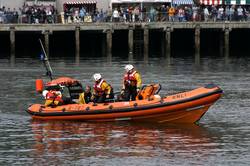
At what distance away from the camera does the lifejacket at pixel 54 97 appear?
31203mm

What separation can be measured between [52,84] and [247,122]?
6687 mm

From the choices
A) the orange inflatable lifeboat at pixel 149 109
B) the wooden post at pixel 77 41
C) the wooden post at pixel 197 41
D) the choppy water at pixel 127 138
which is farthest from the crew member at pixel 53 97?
the wooden post at pixel 197 41

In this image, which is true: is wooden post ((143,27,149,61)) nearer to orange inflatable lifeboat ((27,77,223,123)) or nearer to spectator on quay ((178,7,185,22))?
spectator on quay ((178,7,185,22))

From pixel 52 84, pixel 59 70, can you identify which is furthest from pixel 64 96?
pixel 59 70

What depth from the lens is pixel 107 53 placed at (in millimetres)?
61656

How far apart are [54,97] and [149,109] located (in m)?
3.57

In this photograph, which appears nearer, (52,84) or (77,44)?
(52,84)

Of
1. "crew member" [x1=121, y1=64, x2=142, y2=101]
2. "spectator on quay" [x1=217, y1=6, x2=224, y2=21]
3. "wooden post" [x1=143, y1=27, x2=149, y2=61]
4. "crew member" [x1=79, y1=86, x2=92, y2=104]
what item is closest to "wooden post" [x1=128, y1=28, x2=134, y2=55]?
"wooden post" [x1=143, y1=27, x2=149, y2=61]

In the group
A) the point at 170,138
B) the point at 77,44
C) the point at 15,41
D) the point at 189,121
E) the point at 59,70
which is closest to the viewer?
the point at 170,138

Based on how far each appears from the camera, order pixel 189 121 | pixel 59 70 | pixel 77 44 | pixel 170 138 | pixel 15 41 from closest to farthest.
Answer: pixel 170 138, pixel 189 121, pixel 59 70, pixel 77 44, pixel 15 41

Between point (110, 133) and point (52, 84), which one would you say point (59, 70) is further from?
point (110, 133)

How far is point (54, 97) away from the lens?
3122 centimetres

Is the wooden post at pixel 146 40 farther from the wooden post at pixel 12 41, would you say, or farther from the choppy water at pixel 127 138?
the choppy water at pixel 127 138

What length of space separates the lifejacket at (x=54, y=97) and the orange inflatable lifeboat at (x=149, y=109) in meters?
0.21
